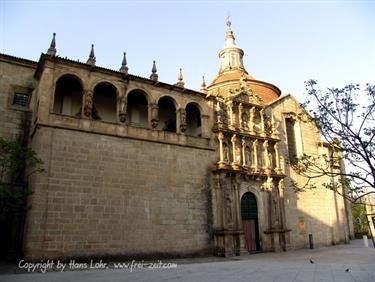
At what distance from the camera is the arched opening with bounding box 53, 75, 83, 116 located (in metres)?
17.3

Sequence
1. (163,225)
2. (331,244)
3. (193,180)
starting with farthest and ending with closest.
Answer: (331,244) < (193,180) < (163,225)

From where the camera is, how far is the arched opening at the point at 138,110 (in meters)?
19.4

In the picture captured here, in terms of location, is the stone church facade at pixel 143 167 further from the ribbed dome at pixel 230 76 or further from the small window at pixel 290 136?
the ribbed dome at pixel 230 76

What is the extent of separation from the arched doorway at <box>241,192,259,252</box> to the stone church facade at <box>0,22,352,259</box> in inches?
2.6

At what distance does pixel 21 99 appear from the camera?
56.0 ft

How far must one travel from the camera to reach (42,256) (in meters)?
13.1

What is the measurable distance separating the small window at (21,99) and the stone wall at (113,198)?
3.26m

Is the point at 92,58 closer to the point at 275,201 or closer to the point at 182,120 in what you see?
the point at 182,120

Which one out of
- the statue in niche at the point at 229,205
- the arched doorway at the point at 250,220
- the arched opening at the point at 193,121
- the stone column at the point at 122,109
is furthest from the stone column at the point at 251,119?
the stone column at the point at 122,109

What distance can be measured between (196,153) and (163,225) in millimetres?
4727

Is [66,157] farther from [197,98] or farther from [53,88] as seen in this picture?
[197,98]

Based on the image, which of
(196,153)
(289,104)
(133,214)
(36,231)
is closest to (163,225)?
(133,214)

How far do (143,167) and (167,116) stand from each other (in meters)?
5.41

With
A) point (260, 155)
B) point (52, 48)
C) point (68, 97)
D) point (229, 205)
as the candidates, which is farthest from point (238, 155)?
point (52, 48)
